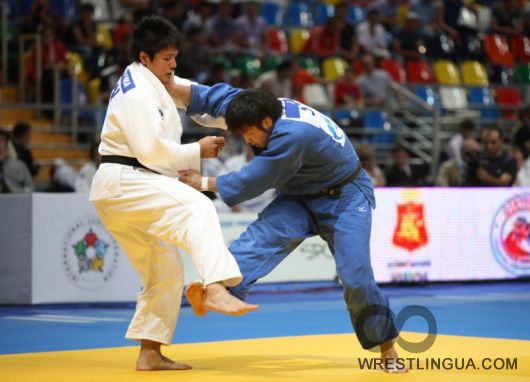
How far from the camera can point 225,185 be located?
5.44 metres

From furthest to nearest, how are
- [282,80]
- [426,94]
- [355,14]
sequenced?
[355,14] → [426,94] → [282,80]

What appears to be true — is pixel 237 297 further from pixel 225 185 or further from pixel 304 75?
pixel 304 75

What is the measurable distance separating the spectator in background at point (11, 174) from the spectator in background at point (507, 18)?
1047cm

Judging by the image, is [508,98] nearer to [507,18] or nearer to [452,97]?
[452,97]

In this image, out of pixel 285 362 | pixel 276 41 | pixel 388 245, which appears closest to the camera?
pixel 285 362

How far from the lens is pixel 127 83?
5562mm

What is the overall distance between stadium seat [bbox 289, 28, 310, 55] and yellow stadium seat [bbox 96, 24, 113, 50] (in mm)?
3077

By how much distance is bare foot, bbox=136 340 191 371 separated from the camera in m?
5.59

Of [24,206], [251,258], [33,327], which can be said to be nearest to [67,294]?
[24,206]

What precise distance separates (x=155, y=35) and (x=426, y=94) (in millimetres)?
10966

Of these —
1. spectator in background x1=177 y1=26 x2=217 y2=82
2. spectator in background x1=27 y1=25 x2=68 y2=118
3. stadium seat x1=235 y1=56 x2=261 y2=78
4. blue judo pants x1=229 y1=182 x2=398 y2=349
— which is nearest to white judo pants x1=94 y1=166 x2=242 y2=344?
blue judo pants x1=229 y1=182 x2=398 y2=349

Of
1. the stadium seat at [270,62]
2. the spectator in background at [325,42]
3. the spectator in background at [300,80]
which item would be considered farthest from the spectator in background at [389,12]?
the spectator in background at [300,80]

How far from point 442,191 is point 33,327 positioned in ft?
16.9

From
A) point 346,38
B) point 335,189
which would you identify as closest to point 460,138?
point 346,38
